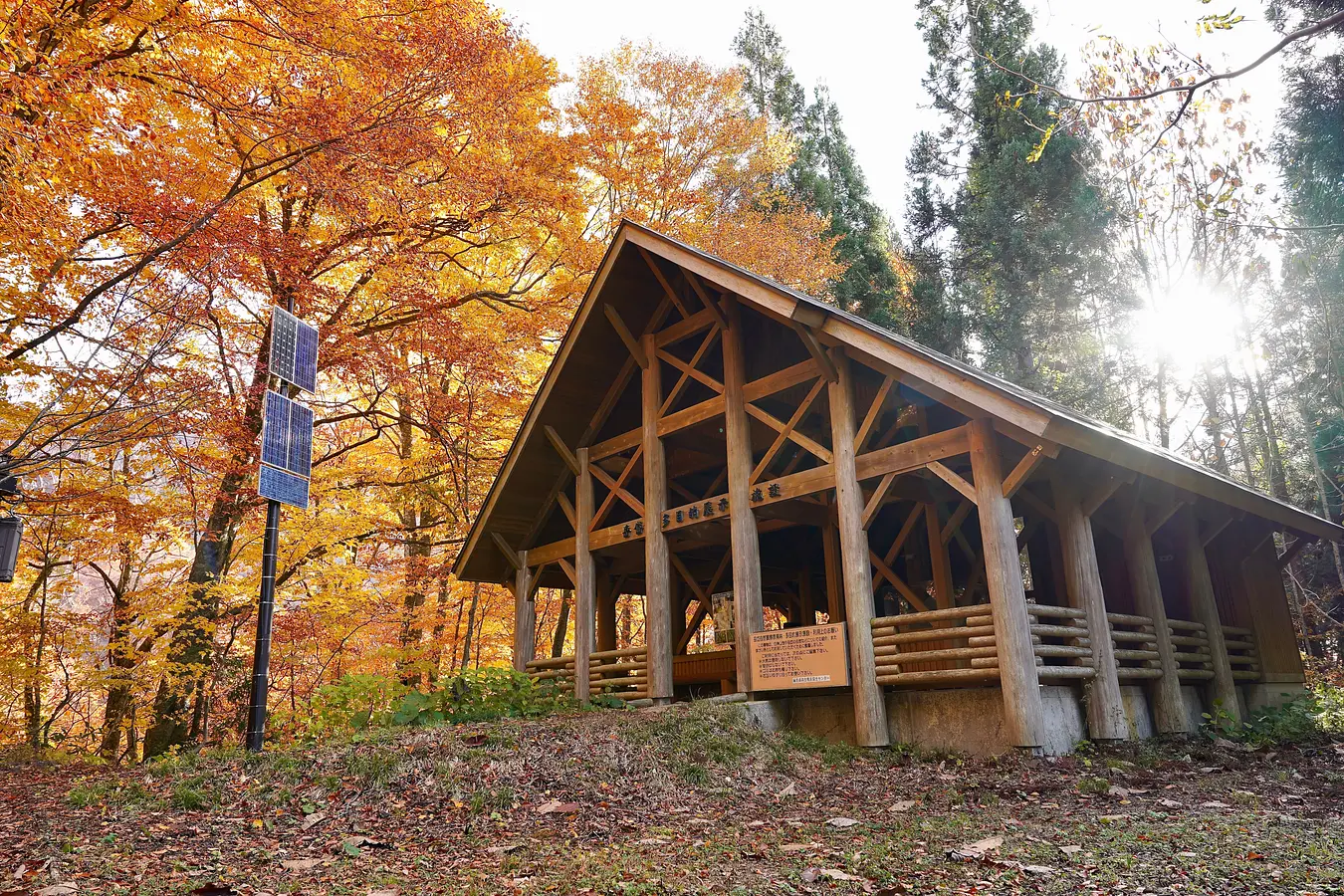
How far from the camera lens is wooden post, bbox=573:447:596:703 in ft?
46.1

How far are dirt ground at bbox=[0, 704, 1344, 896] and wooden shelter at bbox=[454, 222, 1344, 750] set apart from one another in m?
1.12

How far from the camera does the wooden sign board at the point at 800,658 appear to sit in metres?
10.6

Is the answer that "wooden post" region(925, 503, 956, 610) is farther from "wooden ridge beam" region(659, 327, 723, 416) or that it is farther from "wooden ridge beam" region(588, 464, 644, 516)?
"wooden ridge beam" region(588, 464, 644, 516)

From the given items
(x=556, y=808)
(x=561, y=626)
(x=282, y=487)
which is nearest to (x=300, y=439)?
(x=282, y=487)

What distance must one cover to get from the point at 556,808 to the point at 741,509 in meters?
5.47

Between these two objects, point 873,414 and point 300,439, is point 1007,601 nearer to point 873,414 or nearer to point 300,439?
point 873,414

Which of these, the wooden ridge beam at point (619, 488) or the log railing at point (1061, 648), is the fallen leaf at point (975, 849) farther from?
the wooden ridge beam at point (619, 488)

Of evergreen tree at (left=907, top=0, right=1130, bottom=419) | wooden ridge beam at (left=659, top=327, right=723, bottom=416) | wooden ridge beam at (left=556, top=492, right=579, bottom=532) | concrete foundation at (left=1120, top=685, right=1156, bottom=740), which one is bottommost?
concrete foundation at (left=1120, top=685, right=1156, bottom=740)

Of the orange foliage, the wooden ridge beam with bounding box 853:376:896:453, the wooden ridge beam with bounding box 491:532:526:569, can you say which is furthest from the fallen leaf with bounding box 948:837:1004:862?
the wooden ridge beam with bounding box 491:532:526:569

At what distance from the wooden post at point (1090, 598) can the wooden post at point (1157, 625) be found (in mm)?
1156

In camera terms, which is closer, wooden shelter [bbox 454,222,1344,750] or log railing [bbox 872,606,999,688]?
log railing [bbox 872,606,999,688]

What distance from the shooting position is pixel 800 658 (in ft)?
35.9

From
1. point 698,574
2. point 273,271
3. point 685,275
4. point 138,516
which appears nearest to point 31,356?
point 138,516

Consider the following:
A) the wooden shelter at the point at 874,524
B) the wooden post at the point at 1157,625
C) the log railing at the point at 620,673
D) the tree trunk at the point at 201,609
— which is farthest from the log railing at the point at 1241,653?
the tree trunk at the point at 201,609
